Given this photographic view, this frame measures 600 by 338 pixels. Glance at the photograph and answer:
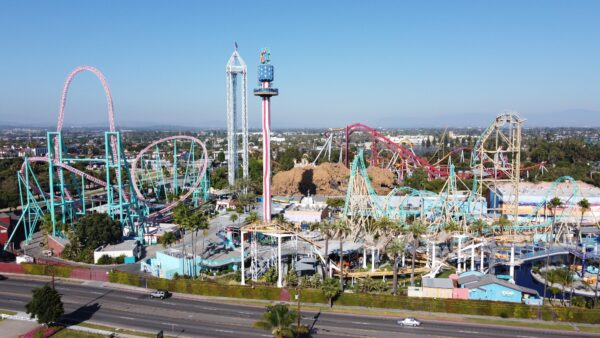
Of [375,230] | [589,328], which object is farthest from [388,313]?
[589,328]

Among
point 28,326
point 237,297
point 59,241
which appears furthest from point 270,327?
point 59,241

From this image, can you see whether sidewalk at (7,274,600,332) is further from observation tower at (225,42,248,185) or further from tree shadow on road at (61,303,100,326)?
observation tower at (225,42,248,185)

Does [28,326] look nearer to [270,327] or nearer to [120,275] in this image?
[120,275]

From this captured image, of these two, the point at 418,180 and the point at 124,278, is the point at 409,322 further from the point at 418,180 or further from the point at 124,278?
the point at 418,180

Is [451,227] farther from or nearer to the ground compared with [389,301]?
farther from the ground

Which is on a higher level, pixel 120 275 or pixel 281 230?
pixel 281 230

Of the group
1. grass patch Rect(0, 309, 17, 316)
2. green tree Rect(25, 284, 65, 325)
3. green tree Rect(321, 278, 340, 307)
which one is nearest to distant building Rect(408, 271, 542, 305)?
green tree Rect(321, 278, 340, 307)
